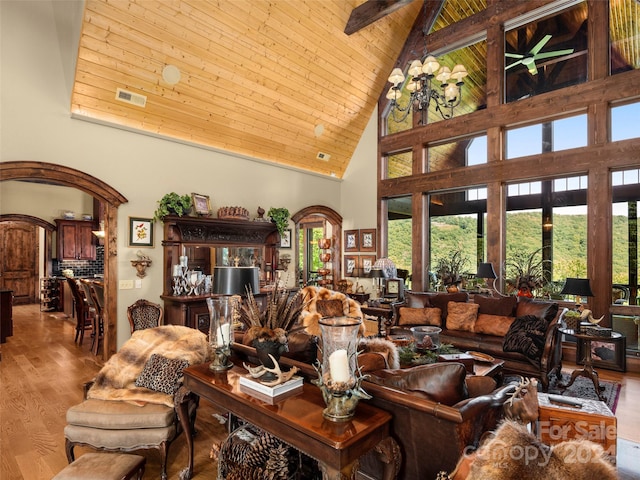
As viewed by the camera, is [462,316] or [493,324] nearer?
[493,324]

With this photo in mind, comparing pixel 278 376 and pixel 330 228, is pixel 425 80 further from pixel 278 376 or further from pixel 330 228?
pixel 330 228

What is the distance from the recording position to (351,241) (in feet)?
26.9

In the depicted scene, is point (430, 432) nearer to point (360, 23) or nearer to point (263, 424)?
point (263, 424)

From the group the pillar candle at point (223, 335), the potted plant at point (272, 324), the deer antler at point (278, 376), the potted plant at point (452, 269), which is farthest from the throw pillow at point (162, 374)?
the potted plant at point (452, 269)

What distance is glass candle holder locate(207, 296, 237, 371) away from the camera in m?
2.42

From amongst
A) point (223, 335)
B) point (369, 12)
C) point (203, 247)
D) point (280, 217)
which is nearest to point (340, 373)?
point (223, 335)

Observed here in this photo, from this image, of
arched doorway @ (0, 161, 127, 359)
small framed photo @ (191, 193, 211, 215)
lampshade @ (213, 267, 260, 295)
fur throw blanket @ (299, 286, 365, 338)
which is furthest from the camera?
small framed photo @ (191, 193, 211, 215)

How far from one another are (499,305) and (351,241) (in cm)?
381

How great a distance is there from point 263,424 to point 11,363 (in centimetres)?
510

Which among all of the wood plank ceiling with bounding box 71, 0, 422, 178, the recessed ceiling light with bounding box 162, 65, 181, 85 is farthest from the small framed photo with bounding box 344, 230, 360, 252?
the recessed ceiling light with bounding box 162, 65, 181, 85

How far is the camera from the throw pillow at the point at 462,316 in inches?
196

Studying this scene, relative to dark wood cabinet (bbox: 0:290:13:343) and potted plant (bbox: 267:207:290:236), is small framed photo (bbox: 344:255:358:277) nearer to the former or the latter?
potted plant (bbox: 267:207:290:236)

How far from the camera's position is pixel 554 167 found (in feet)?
18.4

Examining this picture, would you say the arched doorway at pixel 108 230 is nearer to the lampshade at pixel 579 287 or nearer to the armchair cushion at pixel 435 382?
the armchair cushion at pixel 435 382
